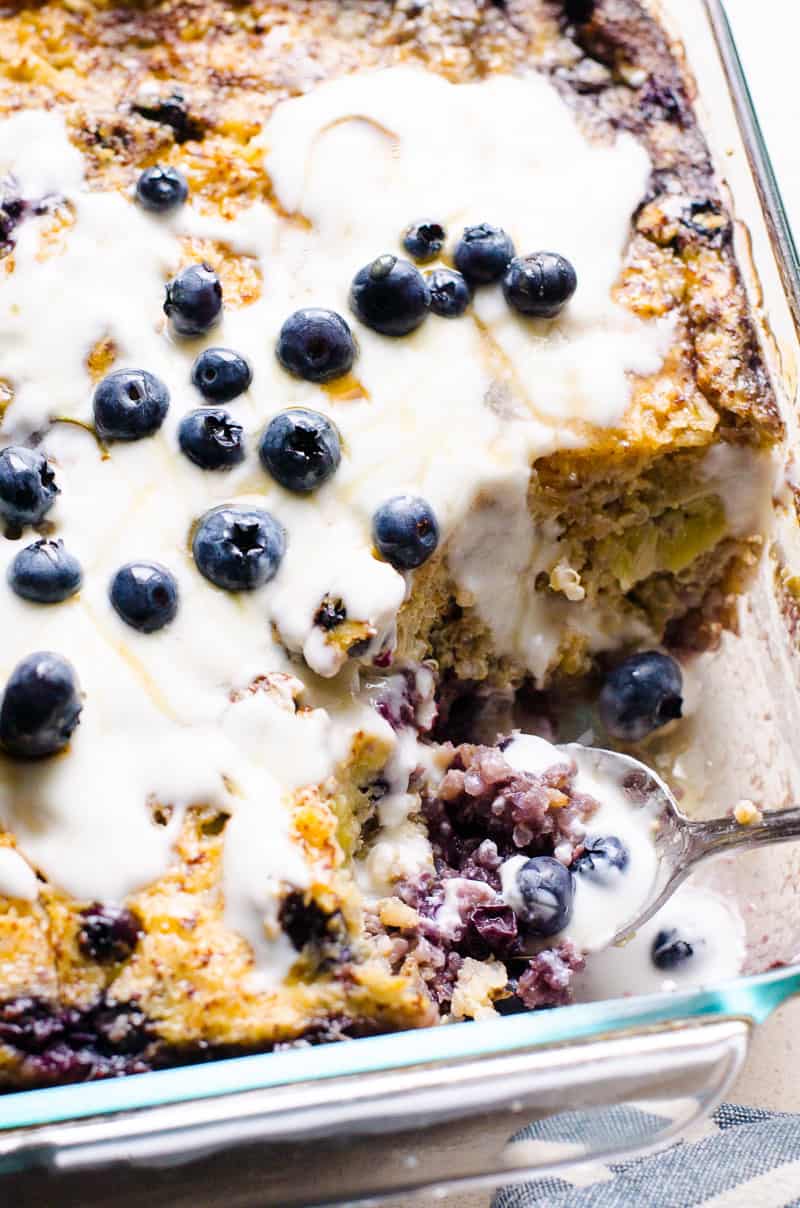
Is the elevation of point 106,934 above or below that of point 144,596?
below

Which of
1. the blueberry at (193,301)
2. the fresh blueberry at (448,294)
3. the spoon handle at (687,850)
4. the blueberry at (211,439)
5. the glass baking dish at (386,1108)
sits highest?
the blueberry at (193,301)

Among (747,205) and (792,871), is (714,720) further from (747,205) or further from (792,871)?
(747,205)

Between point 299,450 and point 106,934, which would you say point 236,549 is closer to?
point 299,450

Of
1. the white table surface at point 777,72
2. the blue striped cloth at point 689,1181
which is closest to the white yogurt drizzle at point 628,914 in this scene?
the blue striped cloth at point 689,1181

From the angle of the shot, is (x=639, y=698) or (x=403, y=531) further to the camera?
(x=639, y=698)

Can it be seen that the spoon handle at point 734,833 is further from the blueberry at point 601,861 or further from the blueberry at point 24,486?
the blueberry at point 24,486

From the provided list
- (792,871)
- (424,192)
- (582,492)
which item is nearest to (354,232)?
(424,192)

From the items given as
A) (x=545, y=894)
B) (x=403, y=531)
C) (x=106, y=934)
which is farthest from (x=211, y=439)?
(x=545, y=894)
